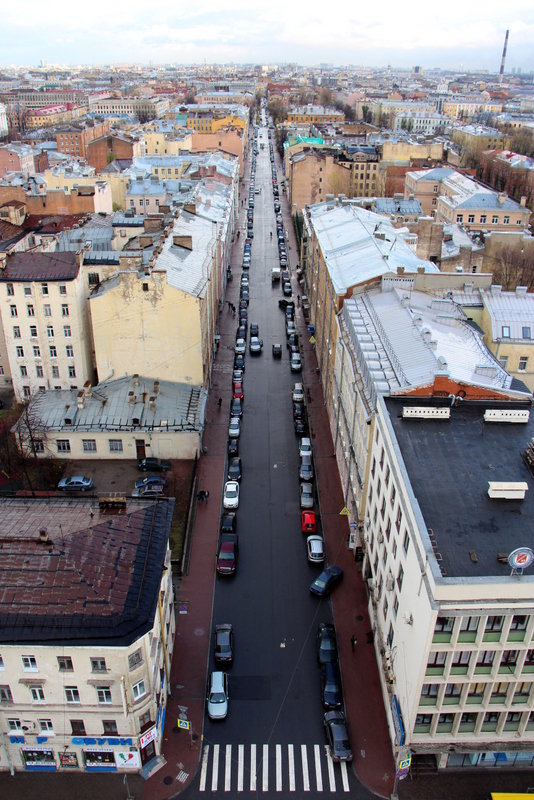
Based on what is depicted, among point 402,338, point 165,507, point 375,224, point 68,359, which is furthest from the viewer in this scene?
point 375,224

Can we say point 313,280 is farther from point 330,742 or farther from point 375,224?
point 330,742

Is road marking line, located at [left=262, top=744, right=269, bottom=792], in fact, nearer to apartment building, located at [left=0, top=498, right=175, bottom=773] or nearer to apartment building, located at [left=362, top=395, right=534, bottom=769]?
apartment building, located at [left=0, top=498, right=175, bottom=773]

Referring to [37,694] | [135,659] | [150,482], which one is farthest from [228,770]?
[150,482]

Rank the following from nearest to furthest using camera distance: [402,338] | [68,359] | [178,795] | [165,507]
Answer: [178,795]
[165,507]
[402,338]
[68,359]

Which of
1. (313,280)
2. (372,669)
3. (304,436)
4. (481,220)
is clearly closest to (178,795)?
(372,669)

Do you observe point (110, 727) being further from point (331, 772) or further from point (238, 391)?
point (238, 391)

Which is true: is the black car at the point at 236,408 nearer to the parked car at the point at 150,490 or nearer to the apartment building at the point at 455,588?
the parked car at the point at 150,490

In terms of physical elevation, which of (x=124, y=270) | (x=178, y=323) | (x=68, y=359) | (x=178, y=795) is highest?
(x=124, y=270)

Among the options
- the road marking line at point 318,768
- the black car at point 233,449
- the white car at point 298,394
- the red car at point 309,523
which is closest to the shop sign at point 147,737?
the road marking line at point 318,768
